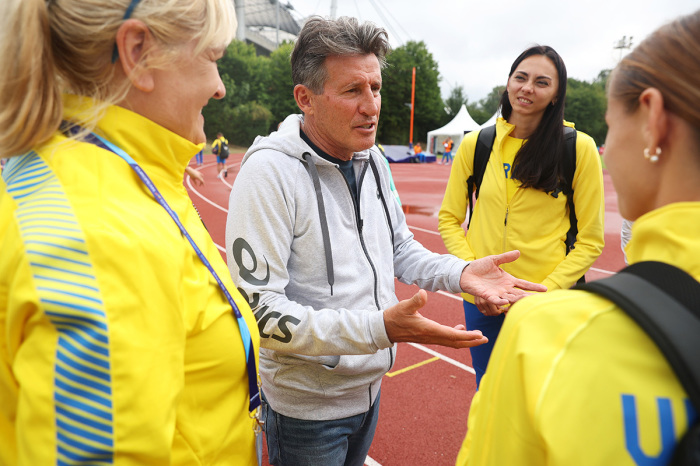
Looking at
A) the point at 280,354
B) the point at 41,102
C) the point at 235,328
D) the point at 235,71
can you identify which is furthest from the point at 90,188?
the point at 235,71

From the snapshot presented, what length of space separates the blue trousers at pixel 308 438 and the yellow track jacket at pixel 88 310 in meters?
0.77

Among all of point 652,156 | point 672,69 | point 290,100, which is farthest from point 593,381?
point 290,100

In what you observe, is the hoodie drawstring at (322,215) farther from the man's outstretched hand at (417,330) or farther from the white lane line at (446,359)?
the white lane line at (446,359)

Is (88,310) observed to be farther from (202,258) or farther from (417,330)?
(417,330)

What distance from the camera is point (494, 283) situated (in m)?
2.04

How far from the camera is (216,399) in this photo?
3.85ft

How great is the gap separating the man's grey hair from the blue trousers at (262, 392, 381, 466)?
1.34 m

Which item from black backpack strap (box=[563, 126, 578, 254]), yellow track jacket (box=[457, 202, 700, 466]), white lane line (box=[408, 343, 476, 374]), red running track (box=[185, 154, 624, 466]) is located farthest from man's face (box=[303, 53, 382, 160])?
white lane line (box=[408, 343, 476, 374])

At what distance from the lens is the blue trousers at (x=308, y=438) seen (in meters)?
1.77

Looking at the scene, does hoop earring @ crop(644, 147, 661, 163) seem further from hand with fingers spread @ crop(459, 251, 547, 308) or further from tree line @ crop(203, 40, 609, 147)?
tree line @ crop(203, 40, 609, 147)

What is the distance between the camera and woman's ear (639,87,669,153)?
0.81 m

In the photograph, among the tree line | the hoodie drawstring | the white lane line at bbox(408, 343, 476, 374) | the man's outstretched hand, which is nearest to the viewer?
the man's outstretched hand

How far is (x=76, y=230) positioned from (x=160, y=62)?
48 centimetres

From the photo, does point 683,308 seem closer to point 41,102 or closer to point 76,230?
point 76,230
